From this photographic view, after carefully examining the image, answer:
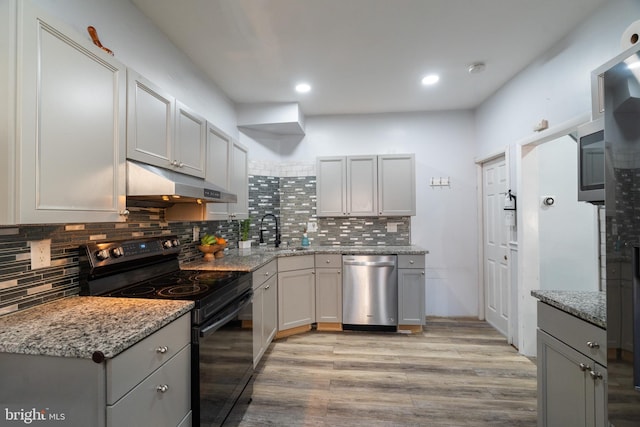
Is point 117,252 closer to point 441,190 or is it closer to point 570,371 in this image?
point 570,371

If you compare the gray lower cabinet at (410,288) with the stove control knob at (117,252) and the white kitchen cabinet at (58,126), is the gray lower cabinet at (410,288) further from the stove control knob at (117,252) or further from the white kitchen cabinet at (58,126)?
the white kitchen cabinet at (58,126)

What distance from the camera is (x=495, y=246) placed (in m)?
3.25

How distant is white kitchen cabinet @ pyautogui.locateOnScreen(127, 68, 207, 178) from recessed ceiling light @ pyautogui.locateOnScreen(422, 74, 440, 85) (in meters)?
2.22

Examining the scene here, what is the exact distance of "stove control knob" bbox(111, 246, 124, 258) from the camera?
1.62 metres

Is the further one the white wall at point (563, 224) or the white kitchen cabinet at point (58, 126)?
the white wall at point (563, 224)

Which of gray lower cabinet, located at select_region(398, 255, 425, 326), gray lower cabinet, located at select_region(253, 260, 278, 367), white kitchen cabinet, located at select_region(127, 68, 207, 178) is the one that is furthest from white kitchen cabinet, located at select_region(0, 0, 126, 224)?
gray lower cabinet, located at select_region(398, 255, 425, 326)

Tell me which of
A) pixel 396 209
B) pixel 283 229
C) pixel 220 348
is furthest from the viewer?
pixel 283 229

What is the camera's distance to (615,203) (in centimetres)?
89

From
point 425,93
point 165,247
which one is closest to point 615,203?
point 165,247

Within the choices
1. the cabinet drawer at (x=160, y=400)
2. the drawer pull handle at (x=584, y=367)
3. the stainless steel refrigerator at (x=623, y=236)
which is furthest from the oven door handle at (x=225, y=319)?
the drawer pull handle at (x=584, y=367)

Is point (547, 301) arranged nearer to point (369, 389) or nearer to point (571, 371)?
point (571, 371)

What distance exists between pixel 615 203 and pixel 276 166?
3.43 metres

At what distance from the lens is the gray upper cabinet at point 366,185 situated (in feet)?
11.2

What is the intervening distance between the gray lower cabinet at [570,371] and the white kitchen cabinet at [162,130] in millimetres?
2364
